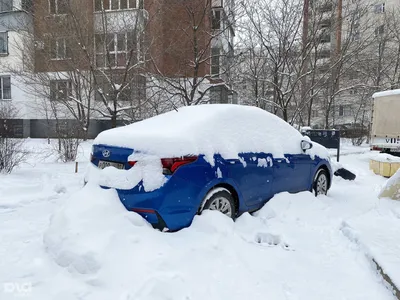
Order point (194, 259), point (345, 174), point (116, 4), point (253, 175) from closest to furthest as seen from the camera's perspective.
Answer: point (194, 259) < point (253, 175) < point (345, 174) < point (116, 4)

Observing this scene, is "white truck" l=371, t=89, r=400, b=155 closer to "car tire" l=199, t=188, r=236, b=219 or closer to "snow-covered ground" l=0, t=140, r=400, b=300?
"snow-covered ground" l=0, t=140, r=400, b=300

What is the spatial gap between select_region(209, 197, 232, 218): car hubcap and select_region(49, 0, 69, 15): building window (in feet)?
36.0

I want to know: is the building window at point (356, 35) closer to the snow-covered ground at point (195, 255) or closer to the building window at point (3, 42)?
the snow-covered ground at point (195, 255)

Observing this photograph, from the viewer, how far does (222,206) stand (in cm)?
386

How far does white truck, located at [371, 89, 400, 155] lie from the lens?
10180 mm

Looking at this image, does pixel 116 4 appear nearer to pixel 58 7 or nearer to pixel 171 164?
pixel 58 7

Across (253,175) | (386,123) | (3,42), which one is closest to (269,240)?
(253,175)

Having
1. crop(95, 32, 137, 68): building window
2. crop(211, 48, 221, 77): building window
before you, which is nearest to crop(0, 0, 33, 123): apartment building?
crop(95, 32, 137, 68): building window

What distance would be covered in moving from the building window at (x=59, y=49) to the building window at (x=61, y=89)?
2.48 metres

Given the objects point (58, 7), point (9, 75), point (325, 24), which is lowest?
point (9, 75)

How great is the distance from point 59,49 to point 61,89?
3.73 metres

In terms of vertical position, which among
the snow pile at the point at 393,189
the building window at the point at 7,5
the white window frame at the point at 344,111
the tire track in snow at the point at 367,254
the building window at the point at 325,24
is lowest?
the tire track in snow at the point at 367,254

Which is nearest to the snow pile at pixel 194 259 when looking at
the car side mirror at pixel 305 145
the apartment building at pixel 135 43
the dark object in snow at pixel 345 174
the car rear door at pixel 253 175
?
the car rear door at pixel 253 175

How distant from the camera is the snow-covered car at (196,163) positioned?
10.9 ft
